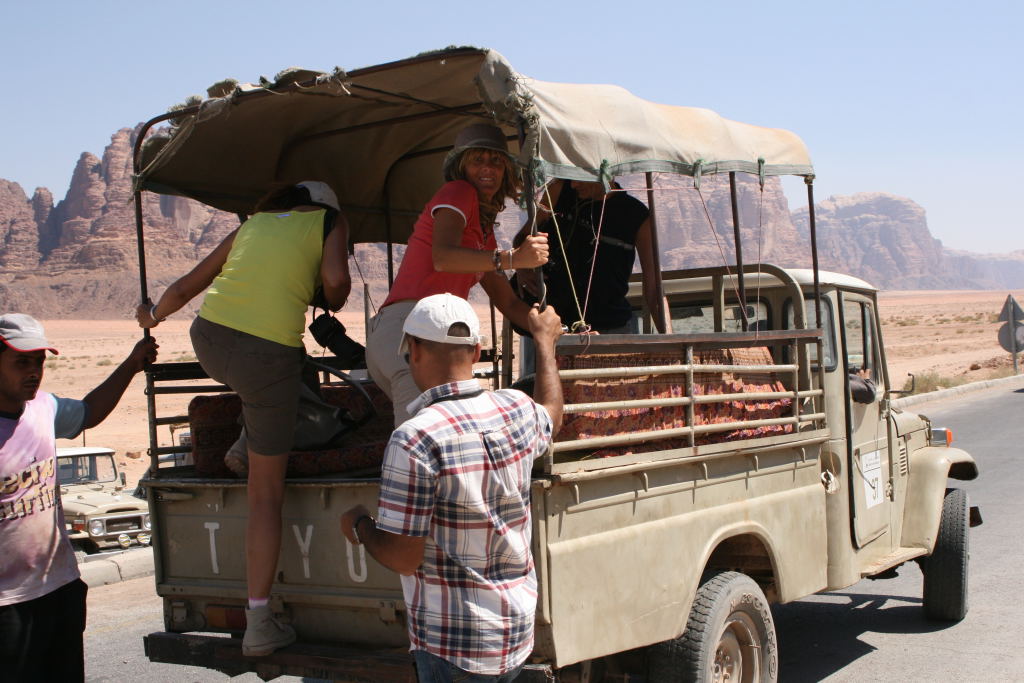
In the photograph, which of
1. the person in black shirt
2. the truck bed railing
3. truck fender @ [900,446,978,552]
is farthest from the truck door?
the person in black shirt

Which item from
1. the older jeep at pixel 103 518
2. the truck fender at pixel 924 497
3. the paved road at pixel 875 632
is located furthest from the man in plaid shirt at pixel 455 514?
the older jeep at pixel 103 518

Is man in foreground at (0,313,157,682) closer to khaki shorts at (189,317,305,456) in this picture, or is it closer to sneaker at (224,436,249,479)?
khaki shorts at (189,317,305,456)

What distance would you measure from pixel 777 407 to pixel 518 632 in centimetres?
251

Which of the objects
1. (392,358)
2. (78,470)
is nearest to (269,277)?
(392,358)

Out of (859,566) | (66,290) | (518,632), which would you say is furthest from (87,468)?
(66,290)

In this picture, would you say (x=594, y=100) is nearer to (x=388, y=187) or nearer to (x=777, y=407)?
(x=777, y=407)

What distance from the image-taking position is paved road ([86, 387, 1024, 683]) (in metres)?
5.55

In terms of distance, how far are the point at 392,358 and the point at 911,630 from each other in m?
4.23

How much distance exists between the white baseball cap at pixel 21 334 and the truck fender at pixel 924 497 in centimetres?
474

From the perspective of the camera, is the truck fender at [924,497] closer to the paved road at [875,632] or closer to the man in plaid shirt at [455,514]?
the paved road at [875,632]

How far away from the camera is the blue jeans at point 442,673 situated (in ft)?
8.53

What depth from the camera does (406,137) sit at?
573 centimetres

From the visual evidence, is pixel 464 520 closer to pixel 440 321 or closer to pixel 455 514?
pixel 455 514

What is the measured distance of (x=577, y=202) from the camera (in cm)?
503
